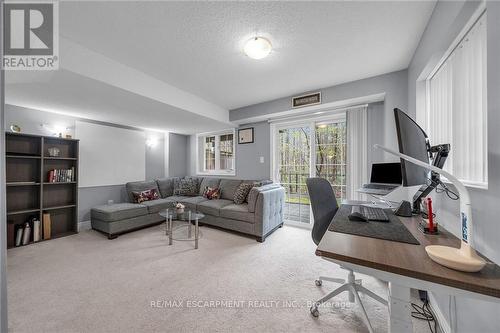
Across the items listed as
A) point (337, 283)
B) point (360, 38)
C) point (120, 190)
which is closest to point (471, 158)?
point (360, 38)

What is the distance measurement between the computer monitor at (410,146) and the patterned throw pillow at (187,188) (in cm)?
428

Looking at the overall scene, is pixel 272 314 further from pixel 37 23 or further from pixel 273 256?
pixel 37 23

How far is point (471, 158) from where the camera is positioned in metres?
1.20

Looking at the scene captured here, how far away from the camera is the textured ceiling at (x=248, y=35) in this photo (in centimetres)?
150

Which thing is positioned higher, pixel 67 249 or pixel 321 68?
pixel 321 68

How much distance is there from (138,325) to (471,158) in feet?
8.42

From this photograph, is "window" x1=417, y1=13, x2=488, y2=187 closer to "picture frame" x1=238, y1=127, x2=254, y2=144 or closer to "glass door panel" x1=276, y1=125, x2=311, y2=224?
"glass door panel" x1=276, y1=125, x2=311, y2=224

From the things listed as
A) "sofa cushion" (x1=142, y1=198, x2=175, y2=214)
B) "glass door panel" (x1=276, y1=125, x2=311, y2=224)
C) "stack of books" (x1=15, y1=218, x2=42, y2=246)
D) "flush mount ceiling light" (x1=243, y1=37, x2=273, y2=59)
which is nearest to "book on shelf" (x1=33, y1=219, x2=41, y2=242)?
"stack of books" (x1=15, y1=218, x2=42, y2=246)

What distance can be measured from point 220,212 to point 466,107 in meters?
3.21

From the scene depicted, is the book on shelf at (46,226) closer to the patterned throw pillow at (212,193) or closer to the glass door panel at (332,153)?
the patterned throw pillow at (212,193)

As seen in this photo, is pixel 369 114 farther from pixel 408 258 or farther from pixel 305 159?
pixel 408 258

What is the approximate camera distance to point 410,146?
112 centimetres

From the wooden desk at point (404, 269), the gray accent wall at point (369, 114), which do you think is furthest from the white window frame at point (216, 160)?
the wooden desk at point (404, 269)

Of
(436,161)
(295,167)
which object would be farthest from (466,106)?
(295,167)
